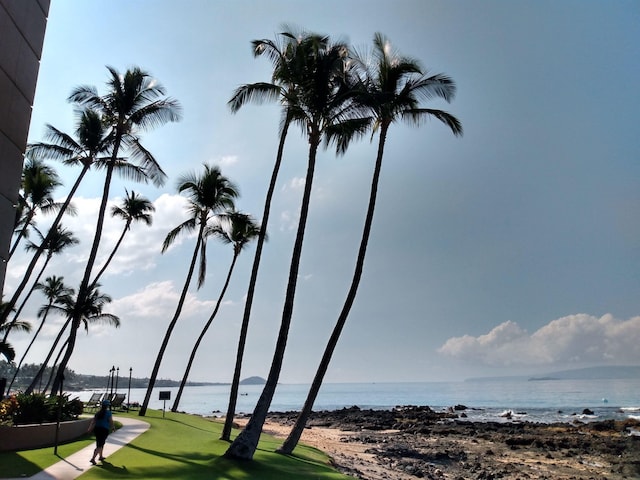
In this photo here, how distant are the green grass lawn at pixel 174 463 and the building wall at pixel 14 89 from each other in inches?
167

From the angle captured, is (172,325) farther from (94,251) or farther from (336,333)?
(336,333)

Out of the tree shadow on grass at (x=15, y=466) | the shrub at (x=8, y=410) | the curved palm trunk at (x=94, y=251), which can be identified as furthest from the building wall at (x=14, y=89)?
the curved palm trunk at (x=94, y=251)

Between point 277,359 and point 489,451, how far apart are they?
62.2ft

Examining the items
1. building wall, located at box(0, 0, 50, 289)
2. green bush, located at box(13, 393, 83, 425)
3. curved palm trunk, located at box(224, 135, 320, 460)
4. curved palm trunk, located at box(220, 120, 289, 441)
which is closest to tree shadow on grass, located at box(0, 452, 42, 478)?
green bush, located at box(13, 393, 83, 425)

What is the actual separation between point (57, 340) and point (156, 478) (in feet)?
101

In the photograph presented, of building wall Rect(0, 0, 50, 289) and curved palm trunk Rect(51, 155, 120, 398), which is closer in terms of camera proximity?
building wall Rect(0, 0, 50, 289)

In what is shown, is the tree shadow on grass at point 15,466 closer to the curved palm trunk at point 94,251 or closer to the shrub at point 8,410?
the shrub at point 8,410

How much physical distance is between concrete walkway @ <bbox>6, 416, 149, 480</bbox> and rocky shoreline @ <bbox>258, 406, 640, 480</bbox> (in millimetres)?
7563

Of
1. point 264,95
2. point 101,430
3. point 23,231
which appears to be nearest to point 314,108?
point 264,95

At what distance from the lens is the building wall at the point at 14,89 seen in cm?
993

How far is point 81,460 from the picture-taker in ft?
36.6

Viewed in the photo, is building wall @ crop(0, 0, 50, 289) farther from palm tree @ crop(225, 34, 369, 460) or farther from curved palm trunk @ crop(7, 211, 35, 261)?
curved palm trunk @ crop(7, 211, 35, 261)

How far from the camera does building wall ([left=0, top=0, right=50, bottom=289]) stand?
9930 millimetres

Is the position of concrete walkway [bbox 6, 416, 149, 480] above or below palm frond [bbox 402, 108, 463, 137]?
below
